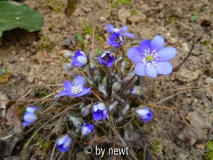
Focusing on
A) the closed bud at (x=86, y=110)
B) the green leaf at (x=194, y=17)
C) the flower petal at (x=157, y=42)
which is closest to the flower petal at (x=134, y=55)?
the flower petal at (x=157, y=42)

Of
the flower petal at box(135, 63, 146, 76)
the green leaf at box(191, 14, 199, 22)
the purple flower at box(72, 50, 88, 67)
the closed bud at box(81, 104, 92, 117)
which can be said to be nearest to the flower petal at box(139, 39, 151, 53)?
the flower petal at box(135, 63, 146, 76)

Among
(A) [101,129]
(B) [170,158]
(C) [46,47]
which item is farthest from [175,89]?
(C) [46,47]

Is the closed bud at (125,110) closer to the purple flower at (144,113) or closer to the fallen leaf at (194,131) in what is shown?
the purple flower at (144,113)

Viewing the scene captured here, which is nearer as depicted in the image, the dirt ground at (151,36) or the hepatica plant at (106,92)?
the hepatica plant at (106,92)

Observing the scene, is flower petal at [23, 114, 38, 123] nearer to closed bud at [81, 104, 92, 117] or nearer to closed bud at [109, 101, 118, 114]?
closed bud at [81, 104, 92, 117]

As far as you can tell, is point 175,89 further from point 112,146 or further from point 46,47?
point 46,47

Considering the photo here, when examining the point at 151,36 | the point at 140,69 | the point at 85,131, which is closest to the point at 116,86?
the point at 140,69

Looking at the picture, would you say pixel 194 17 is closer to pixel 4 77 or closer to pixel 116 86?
pixel 116 86
